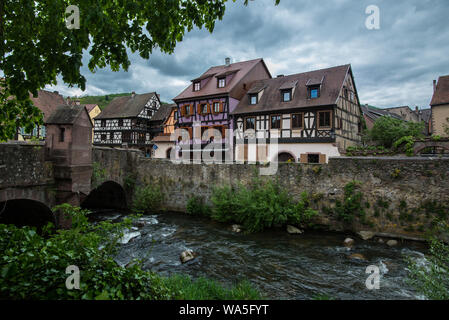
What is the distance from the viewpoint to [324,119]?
17.7 meters

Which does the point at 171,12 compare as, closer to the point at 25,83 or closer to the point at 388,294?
the point at 25,83

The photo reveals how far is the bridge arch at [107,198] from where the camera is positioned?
16.7 m

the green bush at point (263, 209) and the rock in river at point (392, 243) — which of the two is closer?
the rock in river at point (392, 243)

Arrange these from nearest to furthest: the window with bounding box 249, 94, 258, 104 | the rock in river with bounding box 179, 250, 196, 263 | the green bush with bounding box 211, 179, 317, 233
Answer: the rock in river with bounding box 179, 250, 196, 263 → the green bush with bounding box 211, 179, 317, 233 → the window with bounding box 249, 94, 258, 104

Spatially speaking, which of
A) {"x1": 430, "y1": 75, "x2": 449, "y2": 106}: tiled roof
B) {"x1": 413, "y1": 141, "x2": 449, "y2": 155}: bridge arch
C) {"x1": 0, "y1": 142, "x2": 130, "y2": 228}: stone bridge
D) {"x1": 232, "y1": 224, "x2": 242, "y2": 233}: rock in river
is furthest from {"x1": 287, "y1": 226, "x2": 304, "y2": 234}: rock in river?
{"x1": 430, "y1": 75, "x2": 449, "y2": 106}: tiled roof

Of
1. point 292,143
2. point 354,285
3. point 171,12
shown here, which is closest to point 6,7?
point 171,12

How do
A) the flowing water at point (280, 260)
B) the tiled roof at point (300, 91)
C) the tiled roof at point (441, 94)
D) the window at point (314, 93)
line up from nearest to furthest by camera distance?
the flowing water at point (280, 260)
the tiled roof at point (300, 91)
the window at point (314, 93)
the tiled roof at point (441, 94)

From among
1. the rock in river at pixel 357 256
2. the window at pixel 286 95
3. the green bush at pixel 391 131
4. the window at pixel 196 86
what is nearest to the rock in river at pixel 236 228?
the rock in river at pixel 357 256

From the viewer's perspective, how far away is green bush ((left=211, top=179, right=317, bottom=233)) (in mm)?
11516

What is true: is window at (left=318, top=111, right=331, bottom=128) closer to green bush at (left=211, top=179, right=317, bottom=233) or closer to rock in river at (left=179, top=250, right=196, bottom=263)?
green bush at (left=211, top=179, right=317, bottom=233)

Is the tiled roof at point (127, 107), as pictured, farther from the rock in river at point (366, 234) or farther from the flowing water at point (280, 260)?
the rock in river at point (366, 234)

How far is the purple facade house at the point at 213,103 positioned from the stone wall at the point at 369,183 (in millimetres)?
8536

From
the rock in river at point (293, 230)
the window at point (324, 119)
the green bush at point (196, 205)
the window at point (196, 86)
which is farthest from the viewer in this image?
the window at point (196, 86)

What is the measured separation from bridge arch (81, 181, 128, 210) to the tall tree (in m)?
12.8
